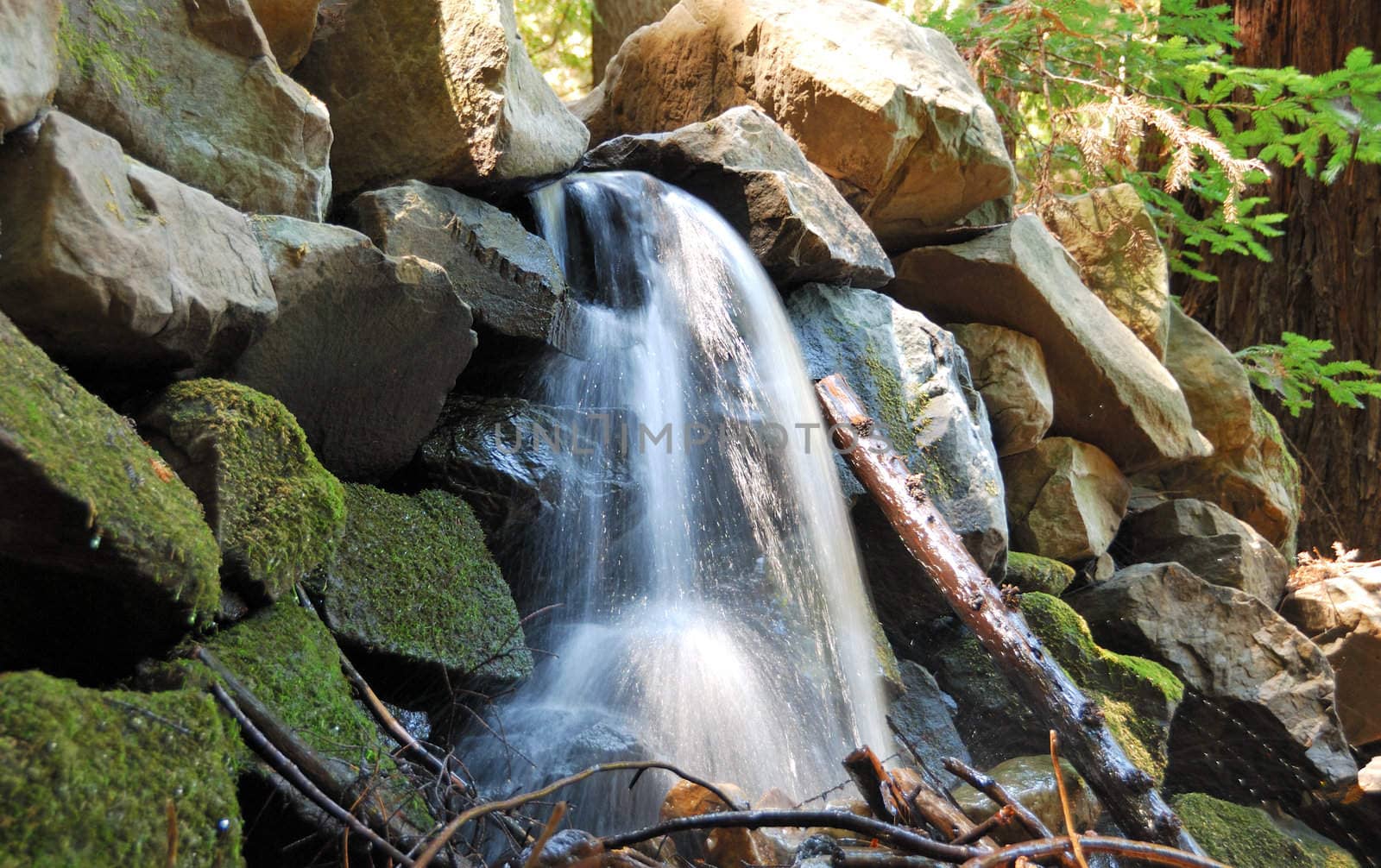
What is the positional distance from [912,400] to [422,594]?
2355 mm

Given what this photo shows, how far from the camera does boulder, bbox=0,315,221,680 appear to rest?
4.33 ft


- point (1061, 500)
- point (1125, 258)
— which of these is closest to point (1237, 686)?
point (1061, 500)

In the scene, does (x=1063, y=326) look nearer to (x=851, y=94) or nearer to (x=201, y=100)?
(x=851, y=94)

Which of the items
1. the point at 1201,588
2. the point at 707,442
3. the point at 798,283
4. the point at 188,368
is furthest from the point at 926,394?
the point at 188,368

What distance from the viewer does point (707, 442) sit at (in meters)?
3.59

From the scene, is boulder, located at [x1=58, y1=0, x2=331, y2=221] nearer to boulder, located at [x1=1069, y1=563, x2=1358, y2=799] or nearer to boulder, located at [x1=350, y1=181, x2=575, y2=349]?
boulder, located at [x1=350, y1=181, x2=575, y2=349]

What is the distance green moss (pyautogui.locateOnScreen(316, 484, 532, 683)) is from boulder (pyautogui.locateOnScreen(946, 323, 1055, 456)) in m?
2.89

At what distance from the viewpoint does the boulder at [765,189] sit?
4113 millimetres

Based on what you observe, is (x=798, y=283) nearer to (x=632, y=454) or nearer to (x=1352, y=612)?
(x=632, y=454)

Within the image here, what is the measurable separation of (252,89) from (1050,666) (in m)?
2.99

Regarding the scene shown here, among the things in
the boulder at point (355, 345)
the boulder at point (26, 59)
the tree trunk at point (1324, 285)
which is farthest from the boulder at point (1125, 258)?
the boulder at point (26, 59)

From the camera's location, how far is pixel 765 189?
4.11 metres

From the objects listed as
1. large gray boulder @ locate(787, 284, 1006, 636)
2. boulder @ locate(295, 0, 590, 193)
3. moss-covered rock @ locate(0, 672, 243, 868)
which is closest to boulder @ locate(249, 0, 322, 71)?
boulder @ locate(295, 0, 590, 193)

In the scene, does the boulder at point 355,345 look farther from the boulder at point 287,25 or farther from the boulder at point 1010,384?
the boulder at point 1010,384
